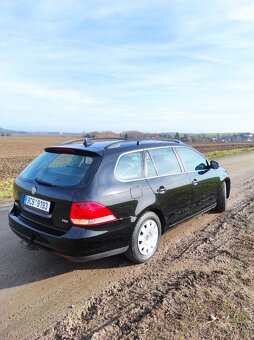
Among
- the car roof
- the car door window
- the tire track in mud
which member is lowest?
the tire track in mud

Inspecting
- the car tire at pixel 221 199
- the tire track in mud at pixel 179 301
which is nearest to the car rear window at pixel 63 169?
the tire track in mud at pixel 179 301

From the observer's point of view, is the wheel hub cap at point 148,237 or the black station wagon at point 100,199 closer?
the black station wagon at point 100,199

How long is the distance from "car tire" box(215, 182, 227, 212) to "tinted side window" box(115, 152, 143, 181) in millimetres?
2601

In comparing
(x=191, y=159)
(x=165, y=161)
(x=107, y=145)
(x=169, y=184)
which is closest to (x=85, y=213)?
(x=107, y=145)

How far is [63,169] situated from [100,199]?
720mm

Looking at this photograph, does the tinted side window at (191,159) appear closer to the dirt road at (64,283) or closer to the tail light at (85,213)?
the dirt road at (64,283)

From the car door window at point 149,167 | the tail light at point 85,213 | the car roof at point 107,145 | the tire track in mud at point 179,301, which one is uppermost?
the car roof at point 107,145

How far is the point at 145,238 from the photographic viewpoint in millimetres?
4348

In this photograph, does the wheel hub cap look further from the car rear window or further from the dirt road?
the car rear window

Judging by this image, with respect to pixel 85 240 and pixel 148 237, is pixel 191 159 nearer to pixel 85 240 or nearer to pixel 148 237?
pixel 148 237

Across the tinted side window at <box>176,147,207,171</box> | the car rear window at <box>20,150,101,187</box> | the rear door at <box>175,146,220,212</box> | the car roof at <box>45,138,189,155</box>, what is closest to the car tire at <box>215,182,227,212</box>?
the rear door at <box>175,146,220,212</box>

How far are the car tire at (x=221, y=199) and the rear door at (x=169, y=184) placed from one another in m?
1.38

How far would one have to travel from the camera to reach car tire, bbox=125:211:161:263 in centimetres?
416

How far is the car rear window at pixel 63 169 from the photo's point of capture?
12.7 feet
